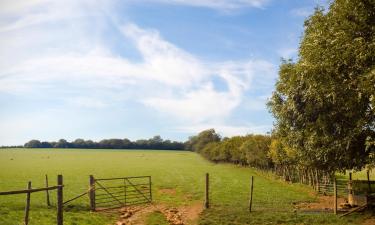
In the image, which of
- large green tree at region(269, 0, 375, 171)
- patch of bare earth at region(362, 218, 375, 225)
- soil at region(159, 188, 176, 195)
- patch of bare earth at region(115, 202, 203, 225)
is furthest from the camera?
soil at region(159, 188, 176, 195)

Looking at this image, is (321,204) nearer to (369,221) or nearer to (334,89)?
(369,221)

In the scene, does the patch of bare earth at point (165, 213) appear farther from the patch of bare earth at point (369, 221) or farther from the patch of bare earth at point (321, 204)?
the patch of bare earth at point (369, 221)

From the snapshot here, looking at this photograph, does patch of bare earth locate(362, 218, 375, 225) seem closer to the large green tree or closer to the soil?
the large green tree

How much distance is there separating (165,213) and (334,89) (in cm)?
1678

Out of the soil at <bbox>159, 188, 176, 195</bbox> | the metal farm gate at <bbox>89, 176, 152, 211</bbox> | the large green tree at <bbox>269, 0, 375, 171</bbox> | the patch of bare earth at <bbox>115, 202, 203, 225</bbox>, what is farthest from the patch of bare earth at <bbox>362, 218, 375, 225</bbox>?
the soil at <bbox>159, 188, 176, 195</bbox>

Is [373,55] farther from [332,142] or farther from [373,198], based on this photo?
[373,198]

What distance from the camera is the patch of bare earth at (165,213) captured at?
29438mm

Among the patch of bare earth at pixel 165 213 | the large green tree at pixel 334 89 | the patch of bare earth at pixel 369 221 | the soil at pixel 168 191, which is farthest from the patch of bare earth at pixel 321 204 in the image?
the soil at pixel 168 191

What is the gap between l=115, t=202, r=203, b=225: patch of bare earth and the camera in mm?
29438

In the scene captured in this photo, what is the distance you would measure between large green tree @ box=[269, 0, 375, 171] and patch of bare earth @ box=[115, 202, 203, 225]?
1001 centimetres

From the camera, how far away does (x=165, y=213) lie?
1309 inches

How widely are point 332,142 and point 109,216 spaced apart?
17.4 meters

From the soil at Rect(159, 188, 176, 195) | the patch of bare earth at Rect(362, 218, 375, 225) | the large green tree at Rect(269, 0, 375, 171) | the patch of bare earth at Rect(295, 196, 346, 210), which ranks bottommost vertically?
the soil at Rect(159, 188, 176, 195)

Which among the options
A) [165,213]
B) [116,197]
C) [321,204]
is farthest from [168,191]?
[321,204]
